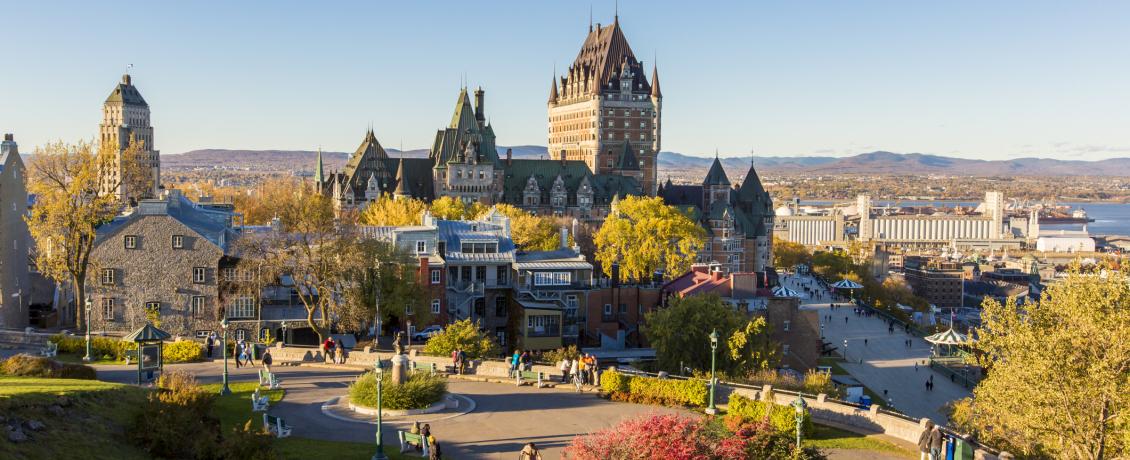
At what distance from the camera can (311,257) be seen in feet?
163

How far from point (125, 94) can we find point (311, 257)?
149 metres

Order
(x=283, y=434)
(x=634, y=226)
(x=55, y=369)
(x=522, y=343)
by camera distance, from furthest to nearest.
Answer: (x=634, y=226), (x=522, y=343), (x=55, y=369), (x=283, y=434)

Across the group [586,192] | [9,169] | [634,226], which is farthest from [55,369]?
[586,192]

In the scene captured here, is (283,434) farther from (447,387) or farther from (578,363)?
(578,363)

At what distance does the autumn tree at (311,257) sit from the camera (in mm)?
49219

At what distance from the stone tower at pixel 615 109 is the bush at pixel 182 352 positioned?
112192 millimetres

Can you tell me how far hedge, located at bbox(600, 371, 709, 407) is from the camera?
36.7 m

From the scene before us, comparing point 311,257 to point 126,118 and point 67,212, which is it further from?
point 126,118

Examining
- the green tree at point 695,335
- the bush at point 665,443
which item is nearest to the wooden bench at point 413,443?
the bush at point 665,443

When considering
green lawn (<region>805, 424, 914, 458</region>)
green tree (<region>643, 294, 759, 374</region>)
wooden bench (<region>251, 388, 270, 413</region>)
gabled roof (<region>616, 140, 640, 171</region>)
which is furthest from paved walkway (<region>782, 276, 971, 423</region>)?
gabled roof (<region>616, 140, 640, 171</region>)

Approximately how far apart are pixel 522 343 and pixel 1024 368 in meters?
31.4

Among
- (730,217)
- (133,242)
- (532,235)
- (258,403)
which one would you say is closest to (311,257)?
(133,242)

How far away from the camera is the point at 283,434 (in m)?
31.1

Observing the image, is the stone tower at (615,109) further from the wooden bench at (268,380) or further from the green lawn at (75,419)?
the green lawn at (75,419)
